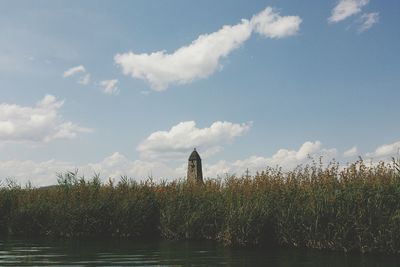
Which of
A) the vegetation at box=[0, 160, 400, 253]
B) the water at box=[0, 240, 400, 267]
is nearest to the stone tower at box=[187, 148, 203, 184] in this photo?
the vegetation at box=[0, 160, 400, 253]

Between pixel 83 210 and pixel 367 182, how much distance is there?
38.3 feet

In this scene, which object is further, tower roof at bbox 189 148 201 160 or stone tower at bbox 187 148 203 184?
tower roof at bbox 189 148 201 160

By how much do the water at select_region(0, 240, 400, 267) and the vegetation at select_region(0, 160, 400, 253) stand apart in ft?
2.55

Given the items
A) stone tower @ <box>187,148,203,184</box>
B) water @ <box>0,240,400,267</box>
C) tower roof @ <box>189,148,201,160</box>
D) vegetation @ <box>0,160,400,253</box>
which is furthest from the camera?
tower roof @ <box>189,148,201,160</box>

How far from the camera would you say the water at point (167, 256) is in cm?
1329

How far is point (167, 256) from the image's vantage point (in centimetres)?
1480

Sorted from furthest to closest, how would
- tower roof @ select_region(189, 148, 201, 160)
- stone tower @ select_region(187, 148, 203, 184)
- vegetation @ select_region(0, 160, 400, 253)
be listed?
tower roof @ select_region(189, 148, 201, 160) < stone tower @ select_region(187, 148, 203, 184) < vegetation @ select_region(0, 160, 400, 253)

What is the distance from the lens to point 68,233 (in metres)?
21.6

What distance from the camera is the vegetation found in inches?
598

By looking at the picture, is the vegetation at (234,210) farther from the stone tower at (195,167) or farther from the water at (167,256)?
the stone tower at (195,167)

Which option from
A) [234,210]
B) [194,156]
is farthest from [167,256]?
[194,156]

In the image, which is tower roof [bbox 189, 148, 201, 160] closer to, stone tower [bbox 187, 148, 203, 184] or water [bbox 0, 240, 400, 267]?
stone tower [bbox 187, 148, 203, 184]

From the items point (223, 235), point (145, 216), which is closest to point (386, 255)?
point (223, 235)

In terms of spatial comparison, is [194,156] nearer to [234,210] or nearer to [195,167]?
[195,167]
